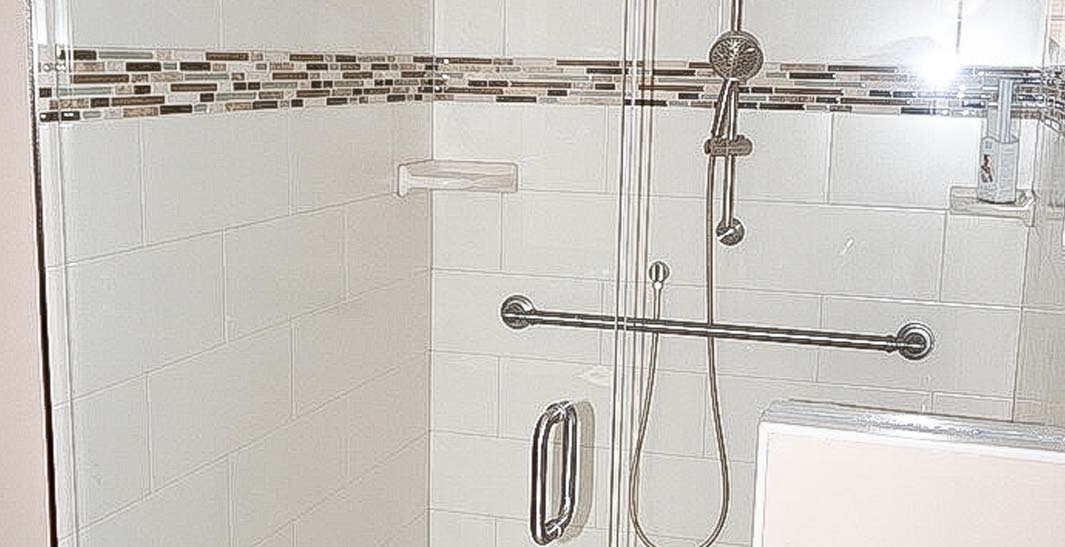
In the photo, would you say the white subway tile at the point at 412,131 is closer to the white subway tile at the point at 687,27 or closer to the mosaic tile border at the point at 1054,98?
the white subway tile at the point at 687,27

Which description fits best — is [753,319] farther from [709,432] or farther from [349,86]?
[349,86]

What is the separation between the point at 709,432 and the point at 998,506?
47.8 inches

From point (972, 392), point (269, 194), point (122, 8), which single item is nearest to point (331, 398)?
point (269, 194)

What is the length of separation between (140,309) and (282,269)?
354 millimetres

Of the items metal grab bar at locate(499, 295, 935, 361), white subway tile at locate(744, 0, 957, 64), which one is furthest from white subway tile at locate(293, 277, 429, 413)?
white subway tile at locate(744, 0, 957, 64)

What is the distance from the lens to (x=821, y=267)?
2.27 meters

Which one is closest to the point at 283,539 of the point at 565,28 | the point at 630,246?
the point at 630,246

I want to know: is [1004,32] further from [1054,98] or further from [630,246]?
[630,246]

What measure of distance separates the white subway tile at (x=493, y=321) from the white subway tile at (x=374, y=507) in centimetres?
22

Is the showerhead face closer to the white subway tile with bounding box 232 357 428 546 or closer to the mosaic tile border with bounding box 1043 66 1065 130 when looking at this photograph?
the mosaic tile border with bounding box 1043 66 1065 130

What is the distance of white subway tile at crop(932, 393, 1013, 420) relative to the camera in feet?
6.82

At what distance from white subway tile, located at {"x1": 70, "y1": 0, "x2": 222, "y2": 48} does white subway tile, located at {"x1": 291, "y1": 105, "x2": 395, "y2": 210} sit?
28 centimetres

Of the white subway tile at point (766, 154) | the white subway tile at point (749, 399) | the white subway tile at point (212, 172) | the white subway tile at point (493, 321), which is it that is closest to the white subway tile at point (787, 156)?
the white subway tile at point (766, 154)

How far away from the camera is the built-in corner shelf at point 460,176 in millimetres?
2393
